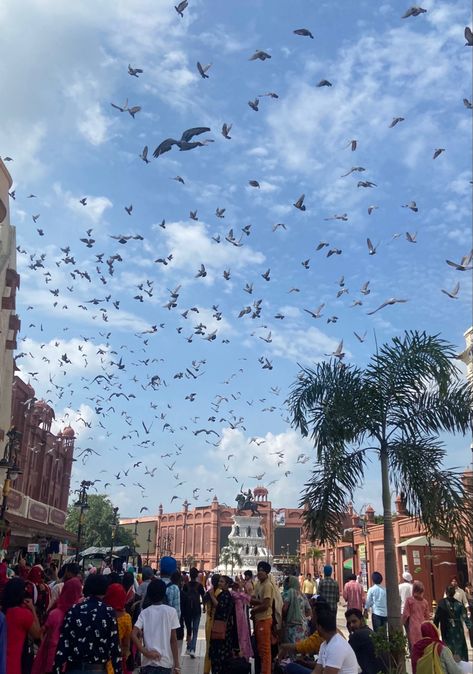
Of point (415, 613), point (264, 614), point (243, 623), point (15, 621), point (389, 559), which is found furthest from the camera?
point (389, 559)

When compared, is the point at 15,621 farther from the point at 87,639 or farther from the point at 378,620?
the point at 378,620

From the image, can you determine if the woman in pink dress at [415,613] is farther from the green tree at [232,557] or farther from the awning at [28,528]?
the green tree at [232,557]

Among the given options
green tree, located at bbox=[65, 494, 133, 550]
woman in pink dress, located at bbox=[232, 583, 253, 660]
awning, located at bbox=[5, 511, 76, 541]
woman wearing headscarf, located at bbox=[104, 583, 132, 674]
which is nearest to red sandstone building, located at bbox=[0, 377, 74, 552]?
awning, located at bbox=[5, 511, 76, 541]

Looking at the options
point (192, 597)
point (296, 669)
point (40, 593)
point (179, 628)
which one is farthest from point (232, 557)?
point (296, 669)

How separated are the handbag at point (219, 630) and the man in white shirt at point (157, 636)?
9.57ft

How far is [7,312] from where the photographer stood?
29.0 metres

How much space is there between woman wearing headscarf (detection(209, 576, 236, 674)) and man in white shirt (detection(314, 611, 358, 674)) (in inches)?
156

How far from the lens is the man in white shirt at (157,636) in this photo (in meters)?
5.68

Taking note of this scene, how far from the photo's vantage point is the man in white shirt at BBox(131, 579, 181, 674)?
18.6 feet

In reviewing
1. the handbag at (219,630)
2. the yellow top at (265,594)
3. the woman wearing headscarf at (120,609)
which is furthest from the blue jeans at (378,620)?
the woman wearing headscarf at (120,609)

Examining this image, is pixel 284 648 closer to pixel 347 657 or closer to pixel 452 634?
pixel 347 657

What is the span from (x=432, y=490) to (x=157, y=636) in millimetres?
6356

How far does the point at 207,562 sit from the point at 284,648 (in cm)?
8676

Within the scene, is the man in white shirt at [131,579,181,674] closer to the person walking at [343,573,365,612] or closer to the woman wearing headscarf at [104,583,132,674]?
the woman wearing headscarf at [104,583,132,674]
